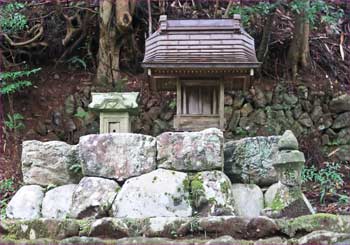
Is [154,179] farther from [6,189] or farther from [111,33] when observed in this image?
[111,33]

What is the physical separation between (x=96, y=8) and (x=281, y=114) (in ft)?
11.5

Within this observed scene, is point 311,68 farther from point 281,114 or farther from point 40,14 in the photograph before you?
point 40,14

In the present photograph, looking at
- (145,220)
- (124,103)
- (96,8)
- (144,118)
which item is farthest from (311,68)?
(145,220)

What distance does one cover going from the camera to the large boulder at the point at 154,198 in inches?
165

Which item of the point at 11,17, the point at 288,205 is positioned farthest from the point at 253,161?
the point at 11,17

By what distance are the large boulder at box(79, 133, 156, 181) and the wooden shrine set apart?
2.91ft

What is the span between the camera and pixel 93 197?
4.30 m

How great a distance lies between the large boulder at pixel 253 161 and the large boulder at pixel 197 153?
29 cm

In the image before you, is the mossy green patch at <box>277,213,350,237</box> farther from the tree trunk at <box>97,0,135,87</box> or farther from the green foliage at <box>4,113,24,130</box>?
the green foliage at <box>4,113,24,130</box>

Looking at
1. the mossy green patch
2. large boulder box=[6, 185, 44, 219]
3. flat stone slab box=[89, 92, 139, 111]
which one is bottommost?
large boulder box=[6, 185, 44, 219]

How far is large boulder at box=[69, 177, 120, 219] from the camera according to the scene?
14.0ft

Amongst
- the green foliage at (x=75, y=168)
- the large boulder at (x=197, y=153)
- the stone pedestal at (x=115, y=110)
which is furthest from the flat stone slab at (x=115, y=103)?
the large boulder at (x=197, y=153)

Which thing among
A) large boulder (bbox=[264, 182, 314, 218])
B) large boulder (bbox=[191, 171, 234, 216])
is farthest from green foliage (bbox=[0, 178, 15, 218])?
large boulder (bbox=[264, 182, 314, 218])

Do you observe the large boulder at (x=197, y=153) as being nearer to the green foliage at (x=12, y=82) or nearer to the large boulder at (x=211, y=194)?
the large boulder at (x=211, y=194)
